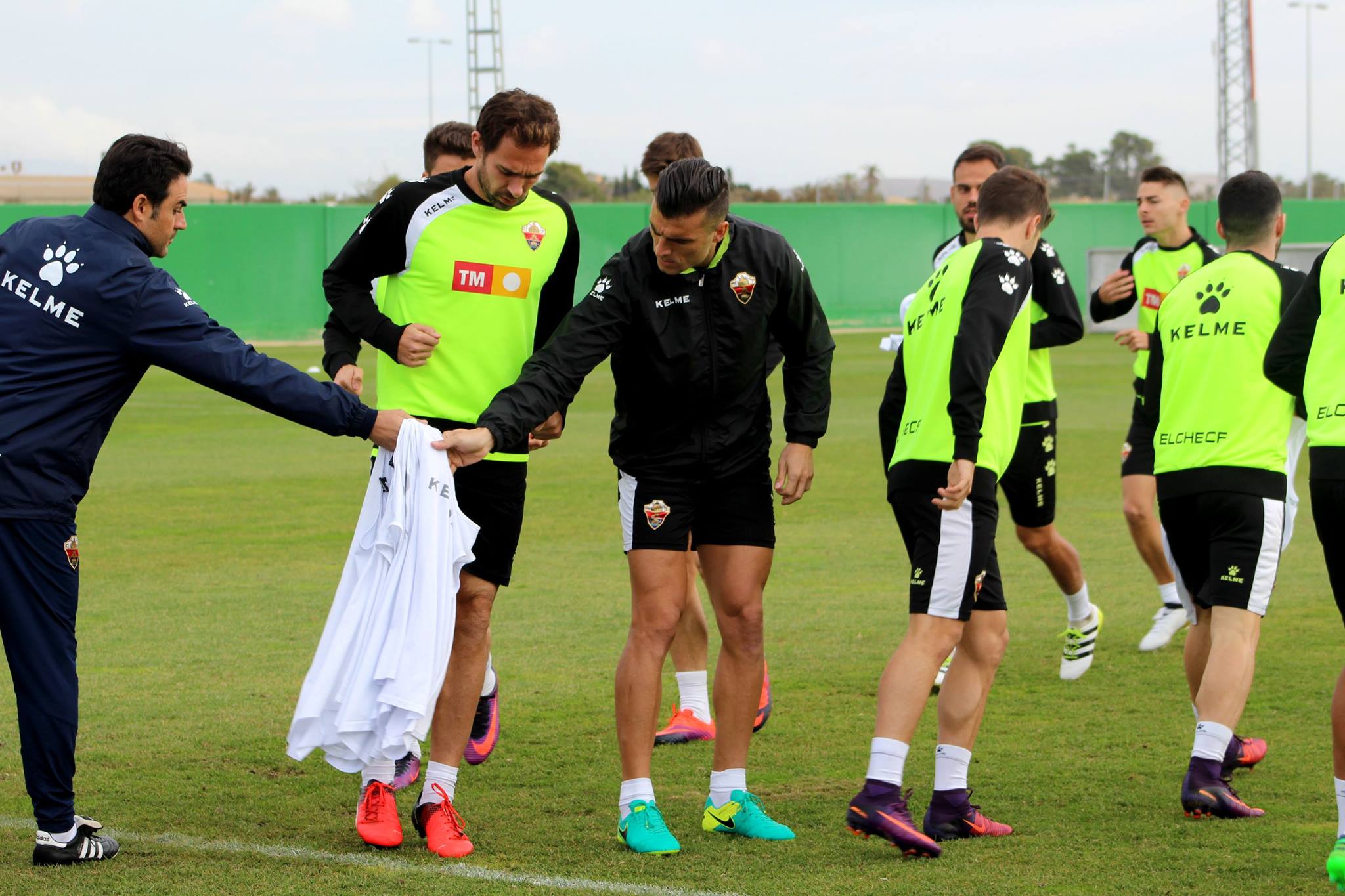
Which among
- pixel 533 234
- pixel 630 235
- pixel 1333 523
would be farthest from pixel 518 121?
pixel 630 235

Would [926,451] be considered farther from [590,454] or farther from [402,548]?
[590,454]

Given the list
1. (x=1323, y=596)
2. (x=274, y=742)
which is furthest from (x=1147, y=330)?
(x=274, y=742)

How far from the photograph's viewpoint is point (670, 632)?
196 inches

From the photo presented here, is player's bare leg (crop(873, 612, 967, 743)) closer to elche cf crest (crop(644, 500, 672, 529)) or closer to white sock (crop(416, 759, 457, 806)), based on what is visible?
elche cf crest (crop(644, 500, 672, 529))

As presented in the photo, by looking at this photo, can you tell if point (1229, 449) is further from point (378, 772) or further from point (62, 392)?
point (62, 392)

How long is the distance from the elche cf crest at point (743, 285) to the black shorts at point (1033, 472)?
9.09 ft

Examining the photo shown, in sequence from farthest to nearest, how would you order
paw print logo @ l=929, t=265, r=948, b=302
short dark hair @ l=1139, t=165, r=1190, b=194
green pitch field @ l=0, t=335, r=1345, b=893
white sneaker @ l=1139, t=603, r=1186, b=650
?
short dark hair @ l=1139, t=165, r=1190, b=194
white sneaker @ l=1139, t=603, r=1186, b=650
paw print logo @ l=929, t=265, r=948, b=302
green pitch field @ l=0, t=335, r=1345, b=893

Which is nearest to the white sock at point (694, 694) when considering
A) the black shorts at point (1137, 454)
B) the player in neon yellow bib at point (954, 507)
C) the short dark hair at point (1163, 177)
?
the player in neon yellow bib at point (954, 507)

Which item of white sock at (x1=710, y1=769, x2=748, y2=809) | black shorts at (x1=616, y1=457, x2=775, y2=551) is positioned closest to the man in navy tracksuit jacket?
black shorts at (x1=616, y1=457, x2=775, y2=551)

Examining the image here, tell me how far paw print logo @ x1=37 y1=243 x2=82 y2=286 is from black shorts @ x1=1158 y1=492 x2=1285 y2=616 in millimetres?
3807

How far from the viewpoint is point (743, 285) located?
4.93 m

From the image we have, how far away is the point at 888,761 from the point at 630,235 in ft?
128

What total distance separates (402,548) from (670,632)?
3.09 ft

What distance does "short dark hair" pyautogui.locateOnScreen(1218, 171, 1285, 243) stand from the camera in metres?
5.45
